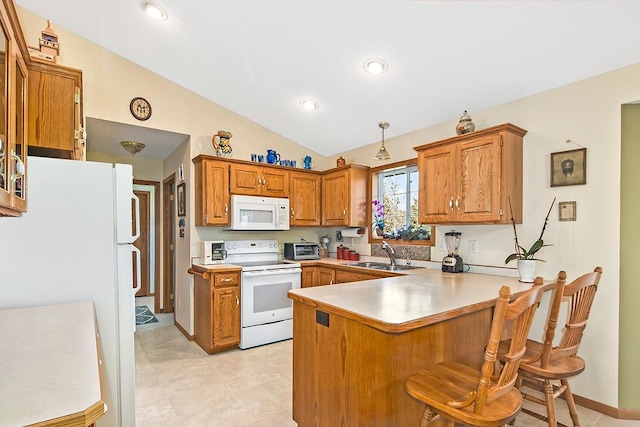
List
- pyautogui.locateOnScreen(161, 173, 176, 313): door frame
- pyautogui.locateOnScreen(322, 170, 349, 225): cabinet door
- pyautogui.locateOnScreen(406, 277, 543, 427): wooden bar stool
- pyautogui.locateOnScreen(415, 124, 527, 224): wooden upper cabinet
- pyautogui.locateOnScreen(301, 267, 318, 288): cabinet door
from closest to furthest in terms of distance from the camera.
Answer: pyautogui.locateOnScreen(406, 277, 543, 427): wooden bar stool → pyautogui.locateOnScreen(415, 124, 527, 224): wooden upper cabinet → pyautogui.locateOnScreen(301, 267, 318, 288): cabinet door → pyautogui.locateOnScreen(322, 170, 349, 225): cabinet door → pyautogui.locateOnScreen(161, 173, 176, 313): door frame

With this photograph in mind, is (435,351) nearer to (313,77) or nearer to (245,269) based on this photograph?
(245,269)

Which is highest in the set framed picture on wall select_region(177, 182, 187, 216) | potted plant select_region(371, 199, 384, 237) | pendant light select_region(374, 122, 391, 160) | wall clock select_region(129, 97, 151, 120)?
wall clock select_region(129, 97, 151, 120)

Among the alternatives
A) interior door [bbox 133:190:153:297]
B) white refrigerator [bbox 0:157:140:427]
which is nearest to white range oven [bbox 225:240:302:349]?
white refrigerator [bbox 0:157:140:427]

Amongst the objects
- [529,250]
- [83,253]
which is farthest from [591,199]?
[83,253]

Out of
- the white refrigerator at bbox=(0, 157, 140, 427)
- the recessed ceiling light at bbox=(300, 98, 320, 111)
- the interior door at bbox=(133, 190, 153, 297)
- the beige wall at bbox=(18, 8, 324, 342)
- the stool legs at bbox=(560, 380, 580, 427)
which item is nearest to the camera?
the white refrigerator at bbox=(0, 157, 140, 427)

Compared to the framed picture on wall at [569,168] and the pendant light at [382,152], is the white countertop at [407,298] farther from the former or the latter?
the pendant light at [382,152]

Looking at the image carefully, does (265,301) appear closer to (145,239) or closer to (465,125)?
(465,125)

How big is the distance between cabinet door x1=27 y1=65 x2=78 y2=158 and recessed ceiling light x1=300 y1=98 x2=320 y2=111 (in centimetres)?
219

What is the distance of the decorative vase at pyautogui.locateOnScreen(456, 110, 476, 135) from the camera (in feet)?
9.46

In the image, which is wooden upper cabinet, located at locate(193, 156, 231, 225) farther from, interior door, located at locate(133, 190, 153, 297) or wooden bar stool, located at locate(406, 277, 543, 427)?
wooden bar stool, located at locate(406, 277, 543, 427)

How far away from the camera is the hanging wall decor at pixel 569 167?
2404 millimetres

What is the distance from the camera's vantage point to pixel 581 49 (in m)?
2.23

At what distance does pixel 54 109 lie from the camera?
77.7 inches

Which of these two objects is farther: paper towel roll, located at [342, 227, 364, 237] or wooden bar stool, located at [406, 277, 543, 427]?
paper towel roll, located at [342, 227, 364, 237]
